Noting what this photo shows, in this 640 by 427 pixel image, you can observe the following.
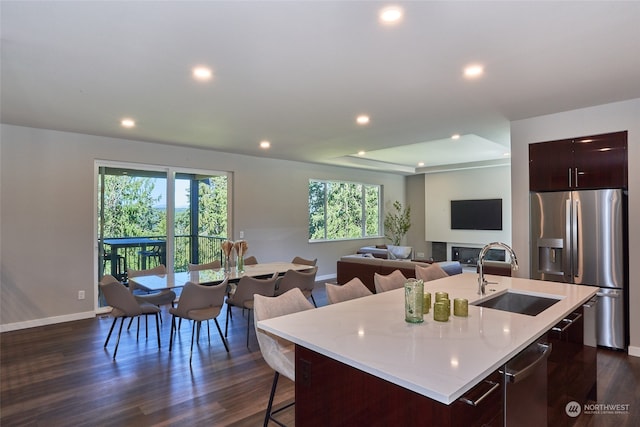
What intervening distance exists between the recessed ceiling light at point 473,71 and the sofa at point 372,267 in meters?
2.92

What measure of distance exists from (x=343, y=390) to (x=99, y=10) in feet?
7.66

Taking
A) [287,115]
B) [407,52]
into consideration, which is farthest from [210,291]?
[407,52]

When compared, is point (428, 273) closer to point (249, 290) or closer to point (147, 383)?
point (249, 290)

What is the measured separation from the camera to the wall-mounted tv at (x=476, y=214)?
8.65 meters

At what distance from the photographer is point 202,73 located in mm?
2926

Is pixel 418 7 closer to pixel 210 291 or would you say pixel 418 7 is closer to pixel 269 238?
pixel 210 291

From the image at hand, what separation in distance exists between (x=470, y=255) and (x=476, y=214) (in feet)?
3.55

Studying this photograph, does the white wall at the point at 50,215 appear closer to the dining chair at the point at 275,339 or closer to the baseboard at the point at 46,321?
→ the baseboard at the point at 46,321

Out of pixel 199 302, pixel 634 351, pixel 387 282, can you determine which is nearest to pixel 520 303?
pixel 387 282

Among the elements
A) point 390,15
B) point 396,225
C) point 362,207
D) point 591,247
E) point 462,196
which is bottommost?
point 591,247

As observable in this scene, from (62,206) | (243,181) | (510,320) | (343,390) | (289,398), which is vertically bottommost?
(289,398)

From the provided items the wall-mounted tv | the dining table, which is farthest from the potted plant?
the dining table

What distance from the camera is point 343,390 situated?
4.85 ft

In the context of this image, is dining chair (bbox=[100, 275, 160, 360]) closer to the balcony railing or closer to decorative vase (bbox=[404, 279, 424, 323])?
the balcony railing
